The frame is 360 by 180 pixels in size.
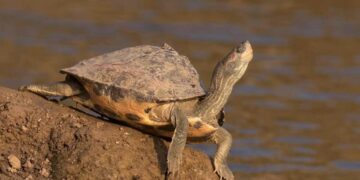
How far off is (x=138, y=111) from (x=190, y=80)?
0.35m

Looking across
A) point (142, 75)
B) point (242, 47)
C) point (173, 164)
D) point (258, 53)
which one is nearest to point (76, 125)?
point (142, 75)

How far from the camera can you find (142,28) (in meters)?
13.8

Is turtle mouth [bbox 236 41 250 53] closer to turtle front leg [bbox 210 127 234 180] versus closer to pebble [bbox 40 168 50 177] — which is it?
turtle front leg [bbox 210 127 234 180]

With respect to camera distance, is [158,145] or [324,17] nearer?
[158,145]

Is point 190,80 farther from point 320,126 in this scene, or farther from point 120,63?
point 320,126

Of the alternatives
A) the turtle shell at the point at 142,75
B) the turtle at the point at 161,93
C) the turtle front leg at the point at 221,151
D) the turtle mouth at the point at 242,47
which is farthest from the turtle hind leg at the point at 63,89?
the turtle mouth at the point at 242,47

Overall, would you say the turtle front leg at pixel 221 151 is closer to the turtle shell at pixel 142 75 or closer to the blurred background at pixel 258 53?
the turtle shell at pixel 142 75

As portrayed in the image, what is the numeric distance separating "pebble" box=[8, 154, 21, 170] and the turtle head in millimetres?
1026

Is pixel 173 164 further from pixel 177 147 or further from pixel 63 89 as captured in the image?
pixel 63 89

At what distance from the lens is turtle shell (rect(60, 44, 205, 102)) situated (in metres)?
5.70

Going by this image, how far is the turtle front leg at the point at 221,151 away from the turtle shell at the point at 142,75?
0.30 metres

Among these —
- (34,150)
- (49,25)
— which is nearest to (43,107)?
(34,150)

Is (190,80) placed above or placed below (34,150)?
above

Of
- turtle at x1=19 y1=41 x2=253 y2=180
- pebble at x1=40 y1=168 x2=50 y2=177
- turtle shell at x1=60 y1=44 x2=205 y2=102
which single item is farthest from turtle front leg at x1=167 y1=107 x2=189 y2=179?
pebble at x1=40 y1=168 x2=50 y2=177
